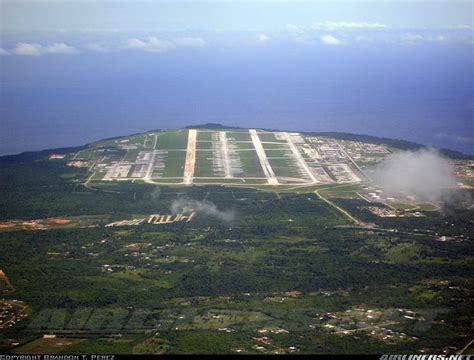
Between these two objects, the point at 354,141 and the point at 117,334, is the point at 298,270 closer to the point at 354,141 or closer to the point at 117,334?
the point at 117,334

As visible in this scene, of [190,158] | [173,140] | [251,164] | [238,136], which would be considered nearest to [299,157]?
[251,164]

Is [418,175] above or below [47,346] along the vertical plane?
above

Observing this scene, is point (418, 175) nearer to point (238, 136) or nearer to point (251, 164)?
point (251, 164)

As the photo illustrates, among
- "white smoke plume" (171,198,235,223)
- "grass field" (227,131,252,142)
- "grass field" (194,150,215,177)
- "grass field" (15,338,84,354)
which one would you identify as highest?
"grass field" (227,131,252,142)

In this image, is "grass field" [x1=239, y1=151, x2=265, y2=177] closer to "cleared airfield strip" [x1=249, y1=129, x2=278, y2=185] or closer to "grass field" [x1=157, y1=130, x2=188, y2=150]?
"cleared airfield strip" [x1=249, y1=129, x2=278, y2=185]

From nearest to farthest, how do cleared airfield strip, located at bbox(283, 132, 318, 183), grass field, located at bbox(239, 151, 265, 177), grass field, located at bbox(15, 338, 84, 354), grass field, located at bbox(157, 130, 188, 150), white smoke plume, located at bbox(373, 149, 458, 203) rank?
grass field, located at bbox(15, 338, 84, 354) → white smoke plume, located at bbox(373, 149, 458, 203) → cleared airfield strip, located at bbox(283, 132, 318, 183) → grass field, located at bbox(239, 151, 265, 177) → grass field, located at bbox(157, 130, 188, 150)

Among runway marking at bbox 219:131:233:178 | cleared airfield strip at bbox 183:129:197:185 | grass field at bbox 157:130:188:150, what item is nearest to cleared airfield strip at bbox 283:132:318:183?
runway marking at bbox 219:131:233:178

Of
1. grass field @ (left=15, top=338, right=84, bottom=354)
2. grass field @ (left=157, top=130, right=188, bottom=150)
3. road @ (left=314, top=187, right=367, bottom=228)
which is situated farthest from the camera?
grass field @ (left=157, top=130, right=188, bottom=150)
